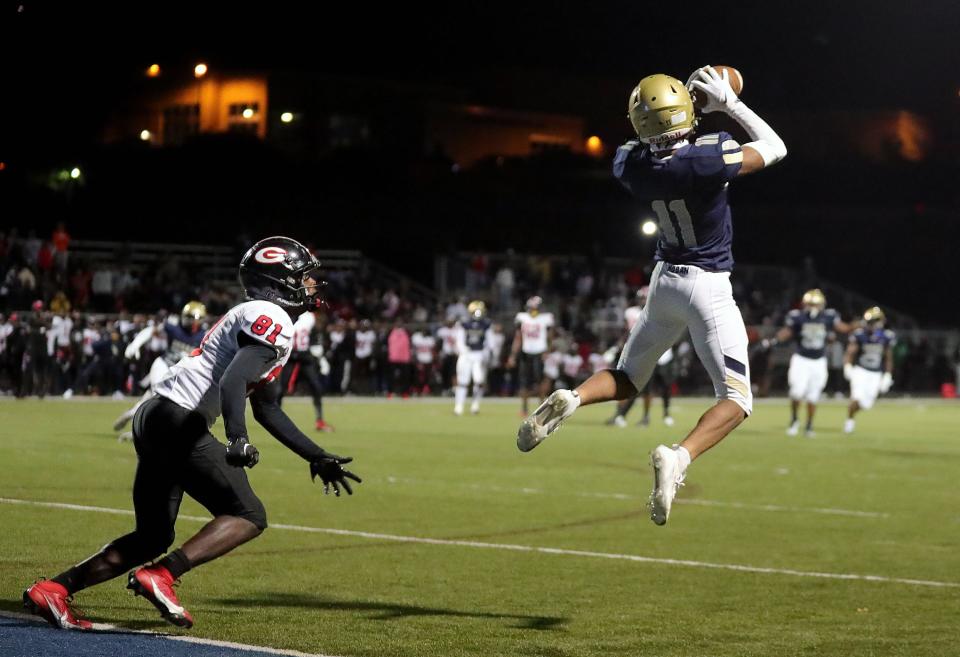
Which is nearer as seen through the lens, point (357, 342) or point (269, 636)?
point (269, 636)

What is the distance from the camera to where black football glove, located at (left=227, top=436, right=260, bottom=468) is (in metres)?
5.71

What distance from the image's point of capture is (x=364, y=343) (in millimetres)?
32594

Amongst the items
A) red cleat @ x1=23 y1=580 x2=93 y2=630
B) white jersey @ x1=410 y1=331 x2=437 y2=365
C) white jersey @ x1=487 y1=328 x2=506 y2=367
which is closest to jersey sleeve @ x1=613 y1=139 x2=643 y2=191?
red cleat @ x1=23 y1=580 x2=93 y2=630

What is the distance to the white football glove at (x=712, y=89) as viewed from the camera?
6977 millimetres

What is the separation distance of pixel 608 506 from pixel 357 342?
20.7 m

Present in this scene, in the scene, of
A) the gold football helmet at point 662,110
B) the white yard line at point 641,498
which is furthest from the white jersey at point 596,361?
the gold football helmet at point 662,110

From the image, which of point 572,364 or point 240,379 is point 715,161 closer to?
point 240,379

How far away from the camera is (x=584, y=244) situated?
163ft

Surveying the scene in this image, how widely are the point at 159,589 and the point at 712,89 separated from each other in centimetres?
348

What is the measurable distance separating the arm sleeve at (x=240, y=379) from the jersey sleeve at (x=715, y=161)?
2228 mm

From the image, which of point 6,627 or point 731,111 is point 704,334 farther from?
point 6,627

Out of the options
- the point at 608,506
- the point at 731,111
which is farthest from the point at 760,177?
the point at 731,111

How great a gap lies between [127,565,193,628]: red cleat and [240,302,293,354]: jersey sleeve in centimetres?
110

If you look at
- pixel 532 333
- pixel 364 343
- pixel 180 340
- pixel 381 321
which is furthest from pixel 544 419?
pixel 381 321
